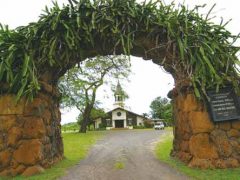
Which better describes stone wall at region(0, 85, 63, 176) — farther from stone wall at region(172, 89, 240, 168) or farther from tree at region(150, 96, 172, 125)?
tree at region(150, 96, 172, 125)

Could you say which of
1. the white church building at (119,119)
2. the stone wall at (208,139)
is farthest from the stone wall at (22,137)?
the white church building at (119,119)

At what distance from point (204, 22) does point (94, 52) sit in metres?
3.43

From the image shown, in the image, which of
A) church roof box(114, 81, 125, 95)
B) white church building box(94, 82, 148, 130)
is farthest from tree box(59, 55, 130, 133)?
white church building box(94, 82, 148, 130)

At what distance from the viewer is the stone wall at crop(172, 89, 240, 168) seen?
903 centimetres

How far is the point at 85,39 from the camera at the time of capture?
33.3 ft

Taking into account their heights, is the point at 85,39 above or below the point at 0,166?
above

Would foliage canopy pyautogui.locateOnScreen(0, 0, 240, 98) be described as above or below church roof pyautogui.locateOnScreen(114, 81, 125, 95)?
below

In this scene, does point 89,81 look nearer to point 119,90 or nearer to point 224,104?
point 119,90

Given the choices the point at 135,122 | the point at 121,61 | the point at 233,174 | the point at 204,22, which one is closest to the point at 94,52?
the point at 204,22

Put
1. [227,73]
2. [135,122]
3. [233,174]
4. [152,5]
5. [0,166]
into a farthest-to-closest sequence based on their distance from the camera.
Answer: [135,122] < [152,5] < [227,73] < [0,166] < [233,174]

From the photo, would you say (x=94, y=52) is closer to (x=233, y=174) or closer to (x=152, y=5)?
(x=152, y=5)

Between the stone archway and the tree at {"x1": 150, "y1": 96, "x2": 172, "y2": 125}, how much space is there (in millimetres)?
46856

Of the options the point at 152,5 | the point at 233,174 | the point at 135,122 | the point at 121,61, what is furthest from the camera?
the point at 135,122

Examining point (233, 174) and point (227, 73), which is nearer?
point (233, 174)
